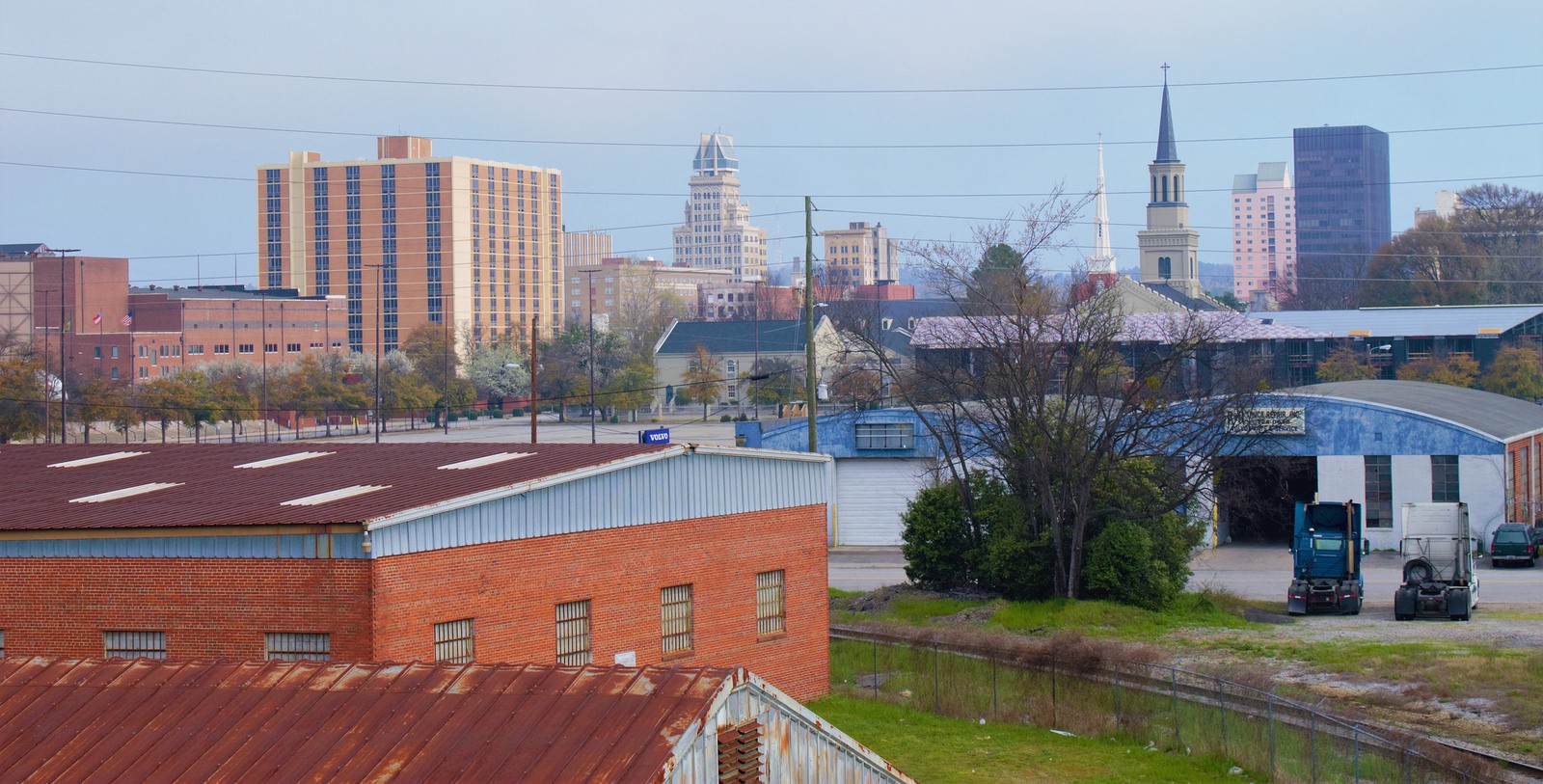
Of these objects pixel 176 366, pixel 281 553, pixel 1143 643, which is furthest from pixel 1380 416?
pixel 176 366

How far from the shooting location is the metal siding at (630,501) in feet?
70.1

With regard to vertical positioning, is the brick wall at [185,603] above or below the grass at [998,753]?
above

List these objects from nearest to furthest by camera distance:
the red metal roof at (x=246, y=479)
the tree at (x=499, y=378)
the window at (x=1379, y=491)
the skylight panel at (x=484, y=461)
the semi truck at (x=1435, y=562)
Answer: the red metal roof at (x=246, y=479)
the skylight panel at (x=484, y=461)
the semi truck at (x=1435, y=562)
the window at (x=1379, y=491)
the tree at (x=499, y=378)

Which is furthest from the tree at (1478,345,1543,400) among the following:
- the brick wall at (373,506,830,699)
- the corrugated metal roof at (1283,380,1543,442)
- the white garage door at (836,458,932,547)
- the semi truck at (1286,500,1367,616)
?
the brick wall at (373,506,830,699)

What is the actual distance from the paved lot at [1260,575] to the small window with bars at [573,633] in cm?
2277

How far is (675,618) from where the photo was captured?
25.7 meters

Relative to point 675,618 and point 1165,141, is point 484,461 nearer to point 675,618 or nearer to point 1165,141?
point 675,618

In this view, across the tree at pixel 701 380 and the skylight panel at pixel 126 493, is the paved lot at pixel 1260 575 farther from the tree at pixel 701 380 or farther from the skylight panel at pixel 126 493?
the tree at pixel 701 380

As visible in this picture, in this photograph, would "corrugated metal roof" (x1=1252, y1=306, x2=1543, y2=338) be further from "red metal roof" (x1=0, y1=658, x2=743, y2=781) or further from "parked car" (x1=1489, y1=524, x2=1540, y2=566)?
"red metal roof" (x1=0, y1=658, x2=743, y2=781)

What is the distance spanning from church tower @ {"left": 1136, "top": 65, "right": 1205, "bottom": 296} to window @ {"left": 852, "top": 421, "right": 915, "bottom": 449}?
12238 cm

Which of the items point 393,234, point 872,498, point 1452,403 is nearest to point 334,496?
point 872,498

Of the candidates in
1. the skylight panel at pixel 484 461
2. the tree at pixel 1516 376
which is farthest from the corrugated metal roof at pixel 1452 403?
the skylight panel at pixel 484 461

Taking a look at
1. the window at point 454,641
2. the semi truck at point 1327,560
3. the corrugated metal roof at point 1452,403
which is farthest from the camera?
the corrugated metal roof at point 1452,403

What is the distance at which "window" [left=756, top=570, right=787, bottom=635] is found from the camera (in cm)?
2764
